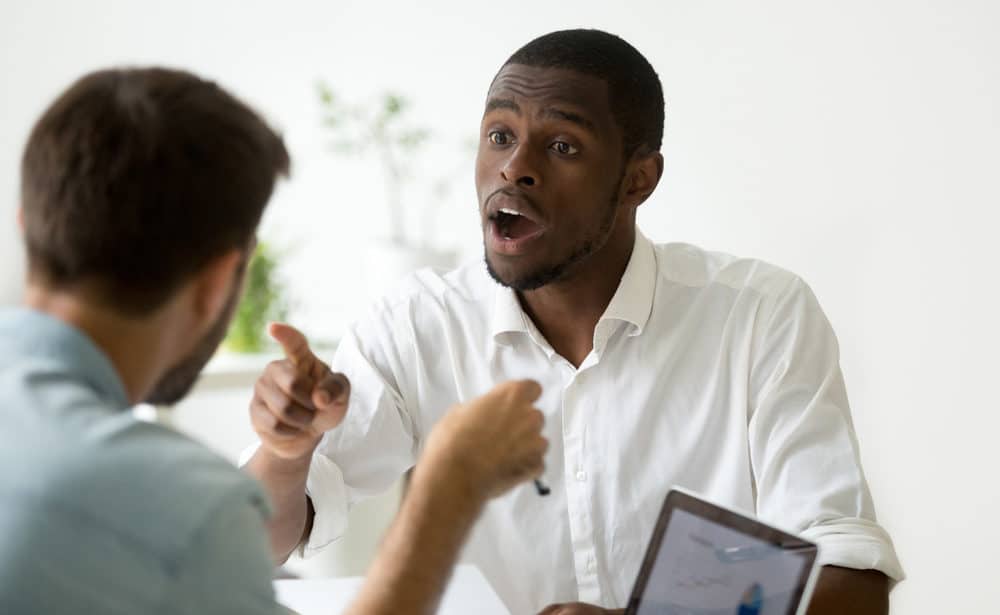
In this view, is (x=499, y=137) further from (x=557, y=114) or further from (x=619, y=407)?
(x=619, y=407)

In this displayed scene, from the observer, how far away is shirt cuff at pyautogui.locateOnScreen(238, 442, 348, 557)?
151 cm

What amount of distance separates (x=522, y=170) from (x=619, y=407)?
1.20 ft

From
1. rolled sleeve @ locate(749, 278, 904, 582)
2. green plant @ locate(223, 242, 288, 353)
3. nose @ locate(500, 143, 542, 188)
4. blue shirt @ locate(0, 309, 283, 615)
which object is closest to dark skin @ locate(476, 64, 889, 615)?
nose @ locate(500, 143, 542, 188)

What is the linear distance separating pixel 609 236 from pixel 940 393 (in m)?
0.75

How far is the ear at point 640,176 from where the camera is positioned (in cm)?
166

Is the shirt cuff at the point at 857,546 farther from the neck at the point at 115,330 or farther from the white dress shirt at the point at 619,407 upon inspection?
the neck at the point at 115,330

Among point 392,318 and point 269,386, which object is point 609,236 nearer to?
point 392,318

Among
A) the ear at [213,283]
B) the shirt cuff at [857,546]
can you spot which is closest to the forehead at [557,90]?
the shirt cuff at [857,546]

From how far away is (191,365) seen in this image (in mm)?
972

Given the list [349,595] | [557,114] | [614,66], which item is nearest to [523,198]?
[557,114]

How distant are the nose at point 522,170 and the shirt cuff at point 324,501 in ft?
1.56

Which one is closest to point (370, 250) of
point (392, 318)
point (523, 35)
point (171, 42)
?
point (523, 35)

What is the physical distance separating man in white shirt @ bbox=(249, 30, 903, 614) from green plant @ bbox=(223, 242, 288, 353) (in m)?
1.41

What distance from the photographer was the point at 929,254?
1956mm
